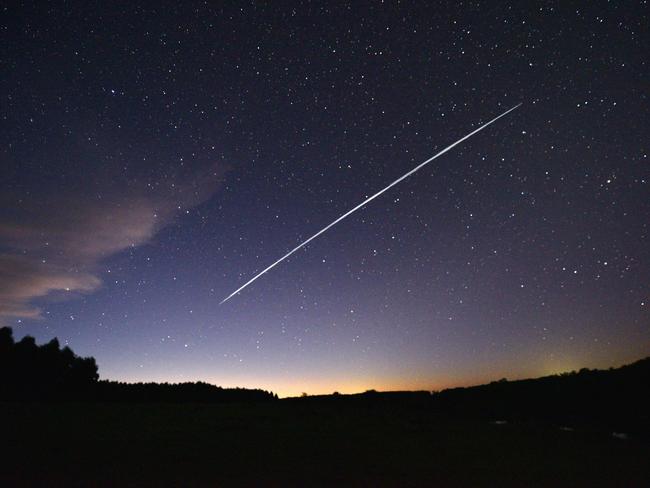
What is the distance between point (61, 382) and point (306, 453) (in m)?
37.5

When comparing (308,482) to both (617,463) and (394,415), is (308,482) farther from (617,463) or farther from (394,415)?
(394,415)

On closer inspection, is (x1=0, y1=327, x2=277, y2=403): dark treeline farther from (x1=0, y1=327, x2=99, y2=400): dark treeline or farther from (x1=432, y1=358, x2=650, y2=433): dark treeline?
Result: (x1=432, y1=358, x2=650, y2=433): dark treeline

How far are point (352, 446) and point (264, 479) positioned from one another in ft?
11.0

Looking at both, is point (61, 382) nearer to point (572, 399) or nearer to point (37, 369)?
point (37, 369)

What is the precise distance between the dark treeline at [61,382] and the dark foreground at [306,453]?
45.4 ft

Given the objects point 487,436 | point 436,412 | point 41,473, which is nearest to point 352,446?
point 487,436

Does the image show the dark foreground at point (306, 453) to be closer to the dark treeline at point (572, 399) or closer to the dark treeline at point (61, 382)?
the dark treeline at point (572, 399)

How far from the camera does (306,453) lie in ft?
29.9

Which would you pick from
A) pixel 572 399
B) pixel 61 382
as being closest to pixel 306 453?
pixel 572 399

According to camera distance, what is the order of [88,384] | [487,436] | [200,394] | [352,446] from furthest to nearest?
1. [88,384]
2. [200,394]
3. [487,436]
4. [352,446]

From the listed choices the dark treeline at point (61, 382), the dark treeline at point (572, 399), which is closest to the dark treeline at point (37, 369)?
the dark treeline at point (61, 382)

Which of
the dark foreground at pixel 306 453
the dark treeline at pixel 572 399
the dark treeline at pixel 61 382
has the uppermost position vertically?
the dark treeline at pixel 61 382

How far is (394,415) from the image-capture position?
17.1 metres

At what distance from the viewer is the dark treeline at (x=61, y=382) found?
2817 centimetres
